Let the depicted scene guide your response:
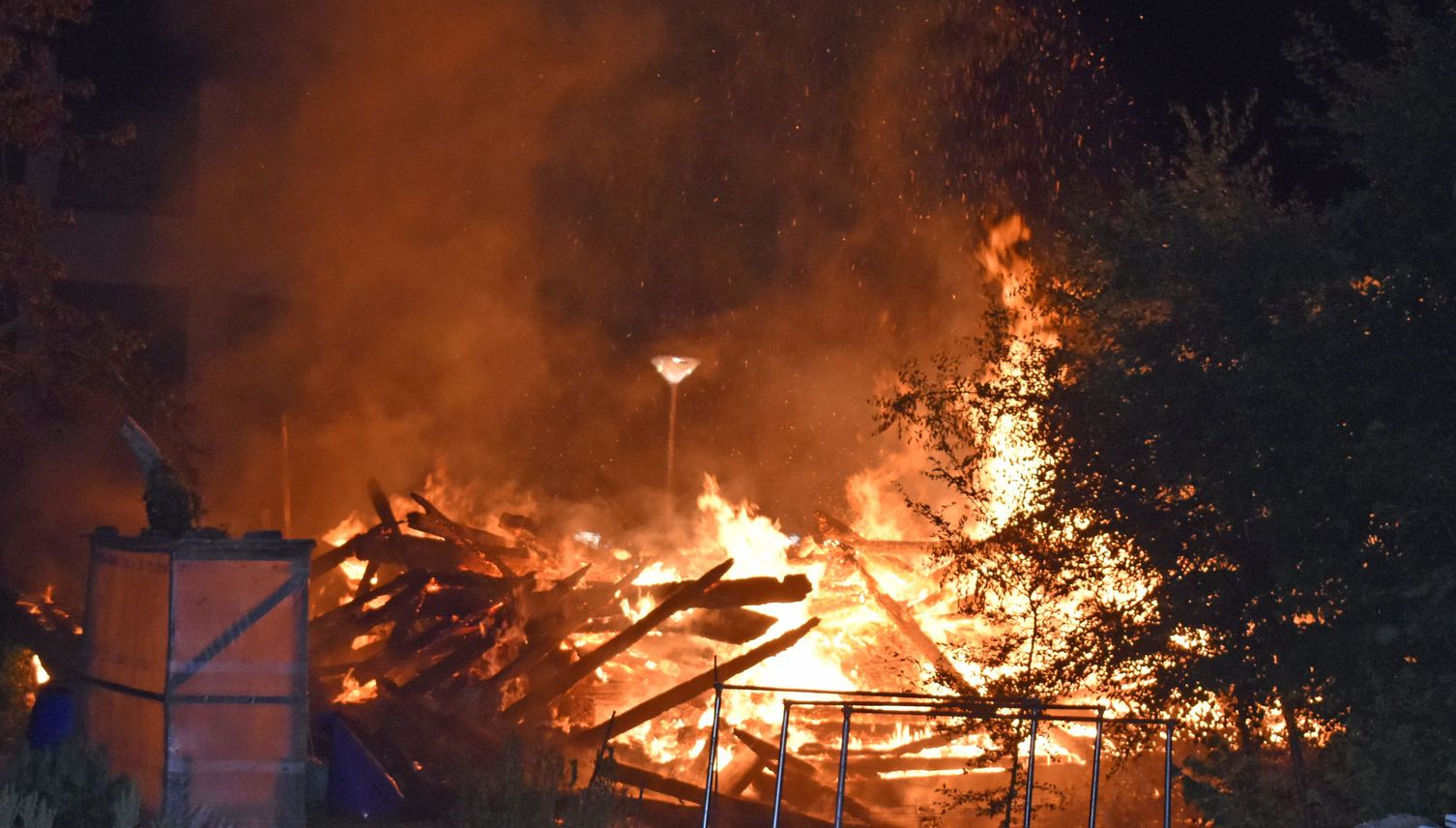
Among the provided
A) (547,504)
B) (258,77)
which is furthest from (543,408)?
(258,77)

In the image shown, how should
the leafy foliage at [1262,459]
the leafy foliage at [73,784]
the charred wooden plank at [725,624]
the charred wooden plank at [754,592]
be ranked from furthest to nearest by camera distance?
the charred wooden plank at [725,624] < the charred wooden plank at [754,592] < the leafy foliage at [73,784] < the leafy foliage at [1262,459]

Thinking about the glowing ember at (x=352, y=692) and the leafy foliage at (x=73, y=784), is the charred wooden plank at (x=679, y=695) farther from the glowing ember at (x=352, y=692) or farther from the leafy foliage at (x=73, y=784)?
the leafy foliage at (x=73, y=784)

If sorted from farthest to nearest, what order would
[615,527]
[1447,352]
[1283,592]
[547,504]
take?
1. [547,504]
2. [615,527]
3. [1283,592]
4. [1447,352]

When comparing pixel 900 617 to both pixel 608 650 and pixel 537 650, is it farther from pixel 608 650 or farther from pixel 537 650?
pixel 537 650

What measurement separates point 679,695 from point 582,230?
589 inches

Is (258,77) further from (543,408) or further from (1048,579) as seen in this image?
(1048,579)

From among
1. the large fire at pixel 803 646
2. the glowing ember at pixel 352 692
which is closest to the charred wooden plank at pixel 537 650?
the large fire at pixel 803 646

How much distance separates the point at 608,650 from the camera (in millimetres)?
11984

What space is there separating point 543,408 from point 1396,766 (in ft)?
63.7

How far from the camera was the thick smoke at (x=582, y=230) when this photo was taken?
1980cm

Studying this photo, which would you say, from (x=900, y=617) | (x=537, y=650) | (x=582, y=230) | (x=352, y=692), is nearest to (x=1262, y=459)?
(x=900, y=617)

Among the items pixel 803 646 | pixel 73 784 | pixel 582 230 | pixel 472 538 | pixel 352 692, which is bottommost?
pixel 73 784

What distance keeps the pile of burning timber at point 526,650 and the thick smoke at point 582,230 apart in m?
4.76

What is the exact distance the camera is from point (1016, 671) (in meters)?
9.22
